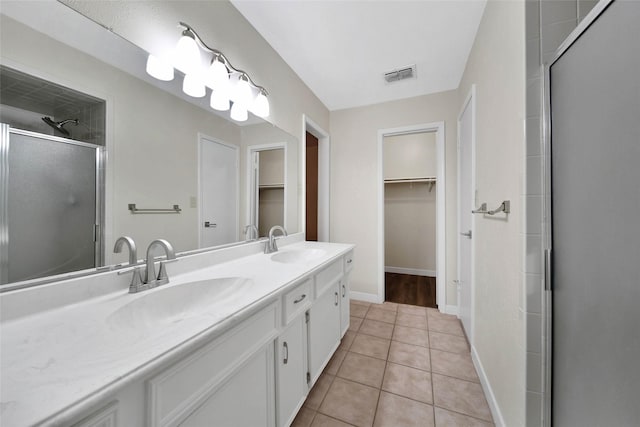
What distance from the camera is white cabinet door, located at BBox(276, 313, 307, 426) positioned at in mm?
1023

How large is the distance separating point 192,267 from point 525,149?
1.60m

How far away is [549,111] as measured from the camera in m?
0.94

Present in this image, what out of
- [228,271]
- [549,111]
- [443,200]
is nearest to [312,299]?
[228,271]

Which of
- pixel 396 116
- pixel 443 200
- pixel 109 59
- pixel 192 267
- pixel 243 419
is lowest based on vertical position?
pixel 243 419

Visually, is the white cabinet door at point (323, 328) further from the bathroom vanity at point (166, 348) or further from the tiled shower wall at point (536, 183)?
the tiled shower wall at point (536, 183)

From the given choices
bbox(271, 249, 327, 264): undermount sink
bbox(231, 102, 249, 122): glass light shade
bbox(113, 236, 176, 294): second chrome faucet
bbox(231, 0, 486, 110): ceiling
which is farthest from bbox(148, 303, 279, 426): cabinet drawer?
bbox(231, 0, 486, 110): ceiling

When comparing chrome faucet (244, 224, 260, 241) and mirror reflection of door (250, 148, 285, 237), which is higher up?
mirror reflection of door (250, 148, 285, 237)

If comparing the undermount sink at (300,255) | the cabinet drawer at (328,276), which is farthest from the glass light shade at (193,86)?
the cabinet drawer at (328,276)

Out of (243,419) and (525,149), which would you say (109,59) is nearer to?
(243,419)

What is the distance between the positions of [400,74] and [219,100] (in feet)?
5.74

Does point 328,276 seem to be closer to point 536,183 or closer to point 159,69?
point 536,183

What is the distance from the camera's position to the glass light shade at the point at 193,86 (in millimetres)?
1210

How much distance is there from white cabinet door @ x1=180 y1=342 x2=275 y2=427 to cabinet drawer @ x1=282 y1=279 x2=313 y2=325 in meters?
0.15

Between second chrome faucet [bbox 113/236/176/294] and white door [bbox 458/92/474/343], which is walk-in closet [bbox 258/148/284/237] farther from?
white door [bbox 458/92/474/343]
